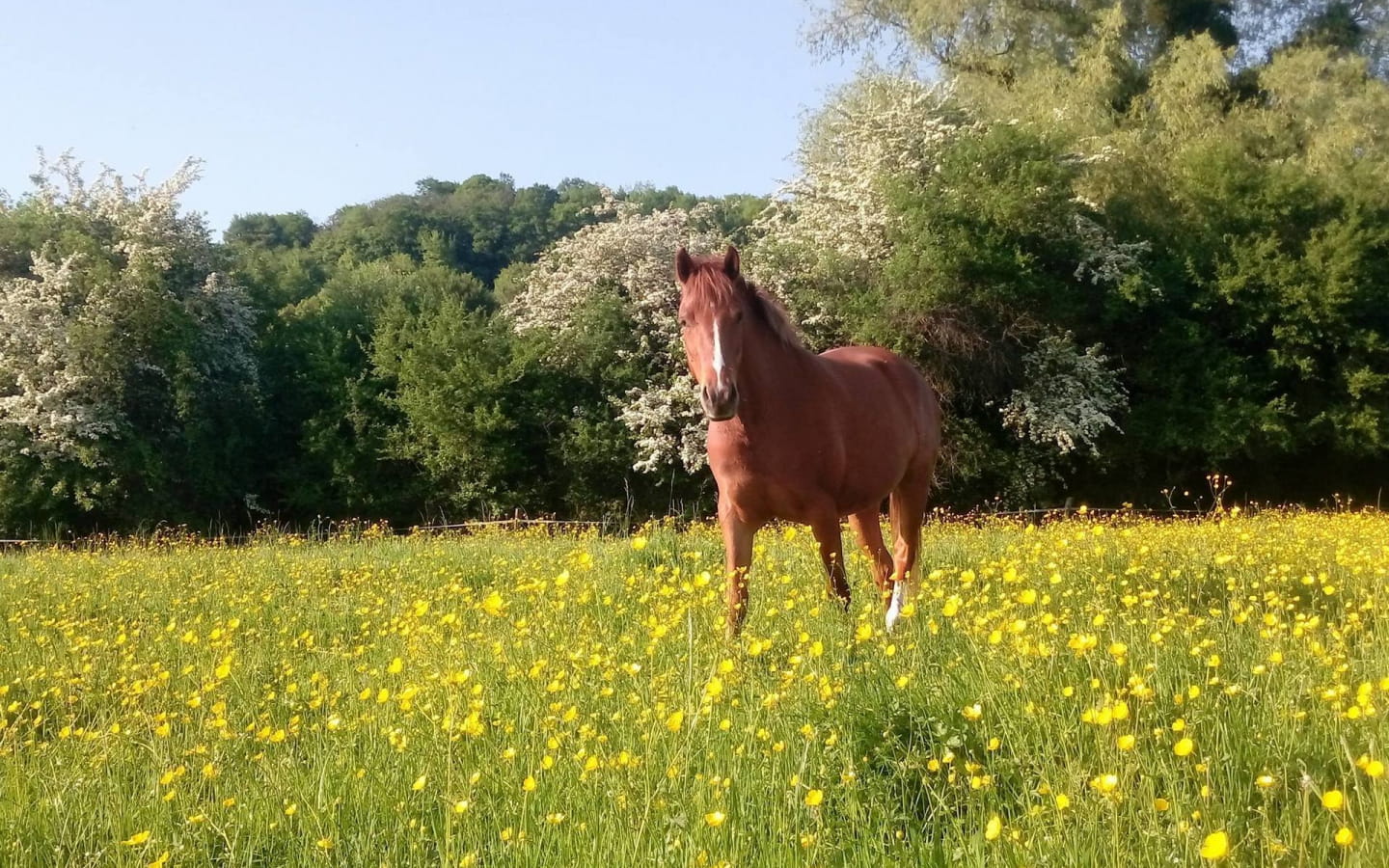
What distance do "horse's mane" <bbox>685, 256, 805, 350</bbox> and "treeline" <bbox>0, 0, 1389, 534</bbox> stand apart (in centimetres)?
1491

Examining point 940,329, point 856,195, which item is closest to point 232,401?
point 856,195

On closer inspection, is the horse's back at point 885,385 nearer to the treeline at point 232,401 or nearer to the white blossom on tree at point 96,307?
the treeline at point 232,401

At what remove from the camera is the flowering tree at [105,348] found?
802 inches

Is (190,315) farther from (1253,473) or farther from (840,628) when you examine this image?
(1253,473)

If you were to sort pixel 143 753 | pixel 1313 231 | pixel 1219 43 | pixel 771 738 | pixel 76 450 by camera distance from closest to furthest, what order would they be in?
pixel 771 738, pixel 143 753, pixel 76 450, pixel 1313 231, pixel 1219 43

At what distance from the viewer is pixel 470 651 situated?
4285mm

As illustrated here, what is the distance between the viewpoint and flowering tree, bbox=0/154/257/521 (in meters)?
20.4

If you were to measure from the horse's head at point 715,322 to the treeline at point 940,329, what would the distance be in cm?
1538

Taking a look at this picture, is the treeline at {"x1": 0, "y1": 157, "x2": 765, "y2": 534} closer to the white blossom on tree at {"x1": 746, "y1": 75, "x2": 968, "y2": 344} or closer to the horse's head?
the white blossom on tree at {"x1": 746, "y1": 75, "x2": 968, "y2": 344}

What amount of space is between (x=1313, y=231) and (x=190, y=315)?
2527cm

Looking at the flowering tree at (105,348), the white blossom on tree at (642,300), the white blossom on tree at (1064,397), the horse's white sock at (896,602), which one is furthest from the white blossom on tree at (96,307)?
the horse's white sock at (896,602)

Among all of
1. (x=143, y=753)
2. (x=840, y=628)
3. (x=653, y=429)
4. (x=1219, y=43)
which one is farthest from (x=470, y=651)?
(x=1219, y=43)

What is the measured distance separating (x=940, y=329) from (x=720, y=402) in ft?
53.2

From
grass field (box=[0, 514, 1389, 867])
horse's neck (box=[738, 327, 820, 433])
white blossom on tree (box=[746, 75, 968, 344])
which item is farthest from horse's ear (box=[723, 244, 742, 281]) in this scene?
white blossom on tree (box=[746, 75, 968, 344])
